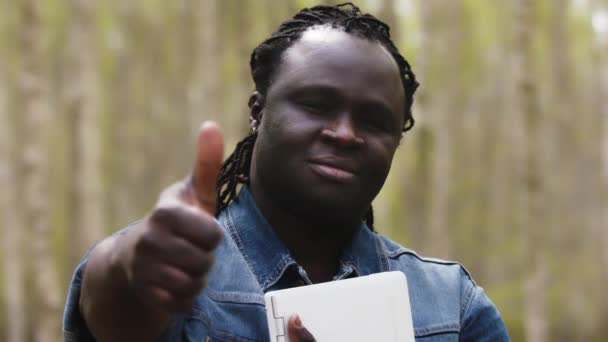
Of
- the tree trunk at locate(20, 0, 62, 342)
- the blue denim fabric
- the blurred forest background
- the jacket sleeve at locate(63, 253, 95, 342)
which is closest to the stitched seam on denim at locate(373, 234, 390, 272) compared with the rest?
the blue denim fabric

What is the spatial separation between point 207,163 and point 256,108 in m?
0.90

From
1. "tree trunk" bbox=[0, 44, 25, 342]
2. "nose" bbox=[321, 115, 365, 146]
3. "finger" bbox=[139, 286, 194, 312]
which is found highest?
"nose" bbox=[321, 115, 365, 146]

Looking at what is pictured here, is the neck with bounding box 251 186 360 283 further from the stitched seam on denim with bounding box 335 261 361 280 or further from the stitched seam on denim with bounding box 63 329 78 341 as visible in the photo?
the stitched seam on denim with bounding box 63 329 78 341

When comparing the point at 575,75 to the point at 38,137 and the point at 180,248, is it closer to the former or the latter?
the point at 38,137

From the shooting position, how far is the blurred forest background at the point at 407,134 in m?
10.4

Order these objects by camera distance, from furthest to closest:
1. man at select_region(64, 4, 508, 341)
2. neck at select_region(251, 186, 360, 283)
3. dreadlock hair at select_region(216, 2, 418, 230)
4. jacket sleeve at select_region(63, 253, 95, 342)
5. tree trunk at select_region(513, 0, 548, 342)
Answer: tree trunk at select_region(513, 0, 548, 342) → dreadlock hair at select_region(216, 2, 418, 230) → neck at select_region(251, 186, 360, 283) → man at select_region(64, 4, 508, 341) → jacket sleeve at select_region(63, 253, 95, 342)

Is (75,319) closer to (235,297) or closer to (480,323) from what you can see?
(235,297)

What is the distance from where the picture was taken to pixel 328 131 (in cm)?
207

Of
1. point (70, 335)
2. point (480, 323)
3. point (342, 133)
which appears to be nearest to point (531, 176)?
point (480, 323)

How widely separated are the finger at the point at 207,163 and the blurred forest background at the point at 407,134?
27.8 ft

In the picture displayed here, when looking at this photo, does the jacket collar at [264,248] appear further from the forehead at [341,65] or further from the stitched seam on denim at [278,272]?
the forehead at [341,65]

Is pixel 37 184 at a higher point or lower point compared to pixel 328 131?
lower

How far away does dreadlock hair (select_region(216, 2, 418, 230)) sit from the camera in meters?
2.28

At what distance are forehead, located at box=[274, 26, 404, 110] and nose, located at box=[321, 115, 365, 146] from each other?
74mm
